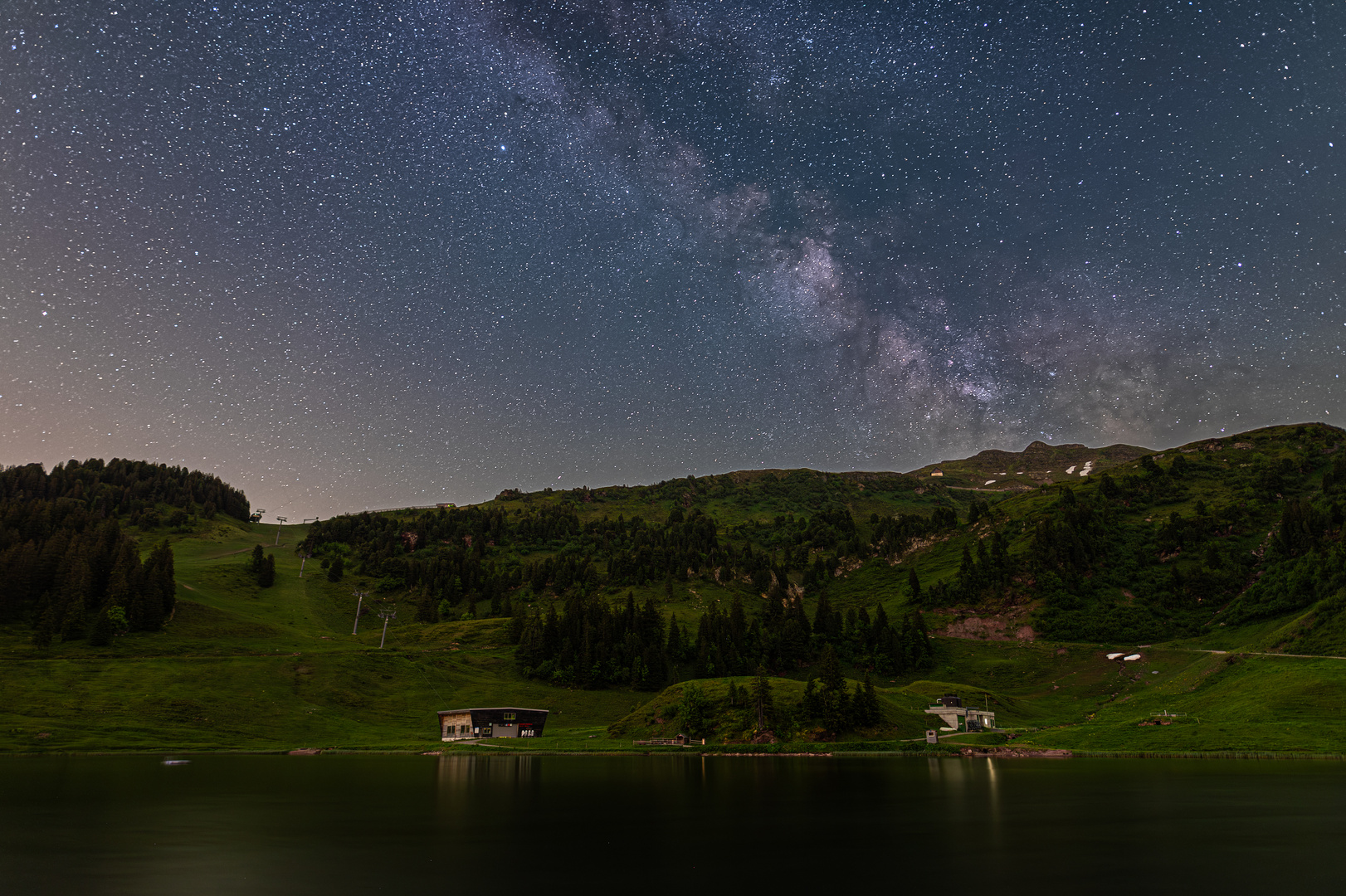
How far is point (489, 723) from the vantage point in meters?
119

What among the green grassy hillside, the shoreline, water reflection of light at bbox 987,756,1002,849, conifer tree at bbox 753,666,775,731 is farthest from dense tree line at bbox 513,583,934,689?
water reflection of light at bbox 987,756,1002,849

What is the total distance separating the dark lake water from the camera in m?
24.1

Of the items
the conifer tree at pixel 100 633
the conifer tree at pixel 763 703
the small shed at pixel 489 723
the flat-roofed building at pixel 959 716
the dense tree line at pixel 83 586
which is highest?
the dense tree line at pixel 83 586

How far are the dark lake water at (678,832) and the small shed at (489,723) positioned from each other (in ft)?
180

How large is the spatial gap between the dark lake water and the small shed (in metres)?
55.0

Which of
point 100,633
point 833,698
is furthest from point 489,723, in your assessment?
point 100,633

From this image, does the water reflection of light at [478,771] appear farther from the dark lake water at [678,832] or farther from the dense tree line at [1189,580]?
the dense tree line at [1189,580]

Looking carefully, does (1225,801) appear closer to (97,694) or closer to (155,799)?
(155,799)

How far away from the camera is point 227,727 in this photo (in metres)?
108

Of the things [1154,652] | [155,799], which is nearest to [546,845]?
[155,799]

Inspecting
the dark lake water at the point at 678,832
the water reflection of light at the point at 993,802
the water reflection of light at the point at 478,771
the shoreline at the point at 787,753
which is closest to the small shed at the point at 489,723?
the shoreline at the point at 787,753

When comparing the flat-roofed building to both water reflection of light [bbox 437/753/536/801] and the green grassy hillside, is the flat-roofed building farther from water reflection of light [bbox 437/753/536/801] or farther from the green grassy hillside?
water reflection of light [bbox 437/753/536/801]

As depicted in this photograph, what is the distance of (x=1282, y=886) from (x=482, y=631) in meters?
185

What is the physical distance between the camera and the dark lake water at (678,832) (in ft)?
78.9
